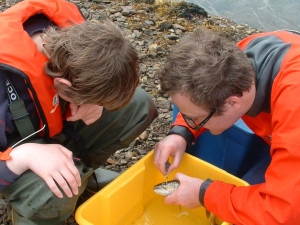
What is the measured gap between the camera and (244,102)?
2.00m

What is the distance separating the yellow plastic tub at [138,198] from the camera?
2.11 meters

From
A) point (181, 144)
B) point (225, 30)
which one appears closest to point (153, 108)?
point (181, 144)

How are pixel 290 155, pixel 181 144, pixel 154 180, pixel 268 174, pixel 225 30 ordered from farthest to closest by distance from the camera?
pixel 225 30, pixel 154 180, pixel 181 144, pixel 268 174, pixel 290 155

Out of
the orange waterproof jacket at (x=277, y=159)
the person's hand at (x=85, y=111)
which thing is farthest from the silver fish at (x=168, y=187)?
the person's hand at (x=85, y=111)

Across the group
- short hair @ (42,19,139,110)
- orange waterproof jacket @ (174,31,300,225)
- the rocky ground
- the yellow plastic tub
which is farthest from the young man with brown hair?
the rocky ground

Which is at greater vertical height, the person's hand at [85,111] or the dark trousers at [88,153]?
the person's hand at [85,111]

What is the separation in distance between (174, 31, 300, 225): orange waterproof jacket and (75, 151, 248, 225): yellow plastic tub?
13 centimetres

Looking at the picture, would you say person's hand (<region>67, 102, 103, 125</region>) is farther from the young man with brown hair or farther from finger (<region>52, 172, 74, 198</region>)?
finger (<region>52, 172, 74, 198</region>)

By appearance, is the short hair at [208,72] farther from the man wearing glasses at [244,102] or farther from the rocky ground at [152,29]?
the rocky ground at [152,29]

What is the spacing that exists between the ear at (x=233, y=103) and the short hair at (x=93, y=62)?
414 mm

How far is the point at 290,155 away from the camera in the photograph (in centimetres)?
170


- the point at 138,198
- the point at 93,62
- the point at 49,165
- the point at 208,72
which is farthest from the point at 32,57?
the point at 138,198

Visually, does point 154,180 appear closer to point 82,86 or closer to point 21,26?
point 82,86

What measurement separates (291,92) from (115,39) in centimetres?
75
